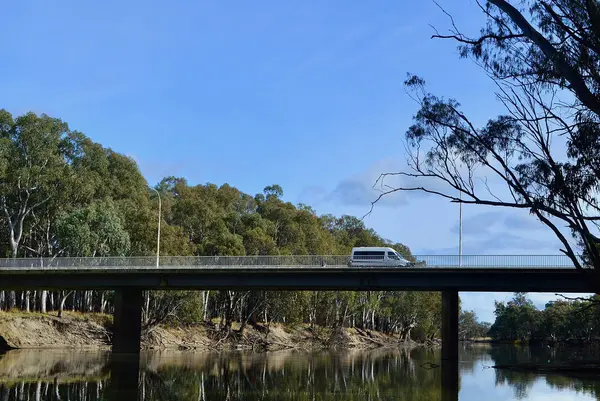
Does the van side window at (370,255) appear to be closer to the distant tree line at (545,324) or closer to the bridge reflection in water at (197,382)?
the bridge reflection in water at (197,382)

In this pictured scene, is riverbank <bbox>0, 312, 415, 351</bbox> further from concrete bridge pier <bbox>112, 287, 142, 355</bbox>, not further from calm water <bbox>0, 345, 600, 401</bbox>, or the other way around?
calm water <bbox>0, 345, 600, 401</bbox>

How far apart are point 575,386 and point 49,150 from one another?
5722 cm

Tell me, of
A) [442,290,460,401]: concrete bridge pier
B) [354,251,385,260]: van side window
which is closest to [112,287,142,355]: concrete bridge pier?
[354,251,385,260]: van side window

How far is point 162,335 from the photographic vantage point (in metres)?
72.4

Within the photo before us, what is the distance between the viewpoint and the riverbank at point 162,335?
61688 mm

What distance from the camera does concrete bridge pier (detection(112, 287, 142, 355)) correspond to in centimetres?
5641

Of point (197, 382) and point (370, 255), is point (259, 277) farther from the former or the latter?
point (197, 382)

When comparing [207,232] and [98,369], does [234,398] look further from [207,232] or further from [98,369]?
[207,232]

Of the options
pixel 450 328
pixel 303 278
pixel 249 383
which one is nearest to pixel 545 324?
pixel 450 328

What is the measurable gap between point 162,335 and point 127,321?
52.0 feet

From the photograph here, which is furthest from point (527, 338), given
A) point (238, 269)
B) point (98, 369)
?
point (98, 369)

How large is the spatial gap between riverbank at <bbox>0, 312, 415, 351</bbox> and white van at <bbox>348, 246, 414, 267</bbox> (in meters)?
25.1

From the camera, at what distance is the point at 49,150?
72125mm

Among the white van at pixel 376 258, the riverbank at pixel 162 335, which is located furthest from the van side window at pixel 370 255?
the riverbank at pixel 162 335
